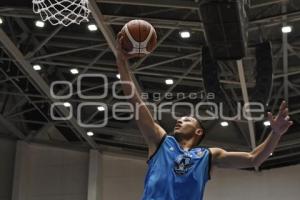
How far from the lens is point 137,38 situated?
4242 millimetres

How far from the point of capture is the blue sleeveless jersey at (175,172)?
355 cm

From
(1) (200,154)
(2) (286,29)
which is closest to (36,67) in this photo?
(2) (286,29)

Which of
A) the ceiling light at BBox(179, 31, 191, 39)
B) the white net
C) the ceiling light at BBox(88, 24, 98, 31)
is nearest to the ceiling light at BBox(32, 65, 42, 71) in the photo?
the white net

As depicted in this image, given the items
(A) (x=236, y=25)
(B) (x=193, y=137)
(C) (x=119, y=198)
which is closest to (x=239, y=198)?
(C) (x=119, y=198)

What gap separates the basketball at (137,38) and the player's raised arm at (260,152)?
900 millimetres

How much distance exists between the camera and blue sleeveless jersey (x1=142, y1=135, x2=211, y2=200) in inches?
140

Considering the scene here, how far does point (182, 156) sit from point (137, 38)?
3.29ft

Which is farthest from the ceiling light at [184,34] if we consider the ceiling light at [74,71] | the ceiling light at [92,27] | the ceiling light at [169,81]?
the ceiling light at [74,71]

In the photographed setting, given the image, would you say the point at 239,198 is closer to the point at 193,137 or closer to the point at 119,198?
the point at 119,198

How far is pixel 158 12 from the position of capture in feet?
40.1

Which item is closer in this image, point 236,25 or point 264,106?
point 236,25

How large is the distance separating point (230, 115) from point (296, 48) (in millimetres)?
2752

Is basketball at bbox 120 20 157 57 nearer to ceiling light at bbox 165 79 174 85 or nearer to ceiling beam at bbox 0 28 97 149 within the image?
ceiling beam at bbox 0 28 97 149

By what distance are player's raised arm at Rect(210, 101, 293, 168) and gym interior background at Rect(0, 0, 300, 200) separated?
549cm
